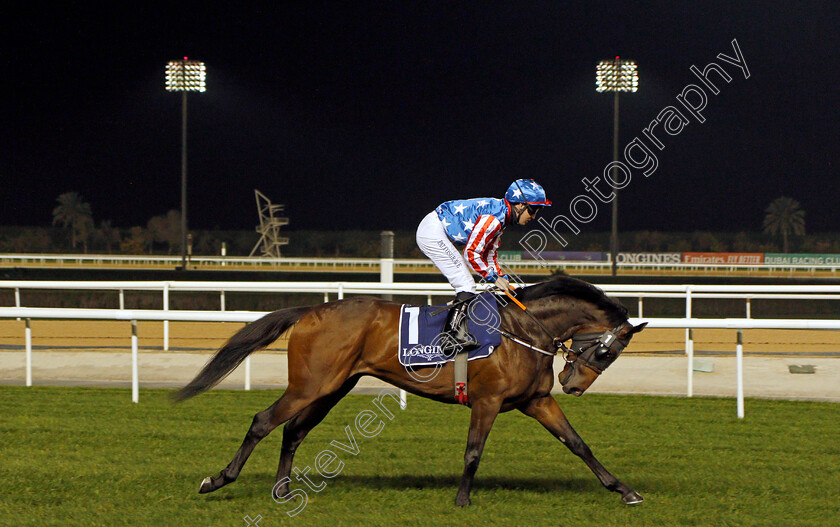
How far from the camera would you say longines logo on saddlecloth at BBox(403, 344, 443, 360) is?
3447 mm

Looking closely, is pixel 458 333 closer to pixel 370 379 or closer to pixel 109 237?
pixel 370 379

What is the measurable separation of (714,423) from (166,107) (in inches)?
1473

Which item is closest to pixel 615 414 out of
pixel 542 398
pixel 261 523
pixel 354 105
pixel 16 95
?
pixel 542 398

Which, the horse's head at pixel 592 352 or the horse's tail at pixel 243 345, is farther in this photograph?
the horse's tail at pixel 243 345

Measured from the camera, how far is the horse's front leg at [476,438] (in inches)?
129

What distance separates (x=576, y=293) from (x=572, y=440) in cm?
64

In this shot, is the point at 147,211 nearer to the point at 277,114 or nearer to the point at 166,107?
the point at 166,107

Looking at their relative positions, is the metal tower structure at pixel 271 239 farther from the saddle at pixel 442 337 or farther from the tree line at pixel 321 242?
the saddle at pixel 442 337

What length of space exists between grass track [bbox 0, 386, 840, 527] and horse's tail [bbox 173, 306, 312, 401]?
46 centimetres

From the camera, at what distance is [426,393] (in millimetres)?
3504

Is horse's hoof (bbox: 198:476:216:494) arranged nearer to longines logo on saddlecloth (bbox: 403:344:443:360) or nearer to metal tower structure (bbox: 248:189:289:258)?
longines logo on saddlecloth (bbox: 403:344:443:360)

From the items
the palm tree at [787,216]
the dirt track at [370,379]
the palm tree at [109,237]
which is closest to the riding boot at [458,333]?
the dirt track at [370,379]

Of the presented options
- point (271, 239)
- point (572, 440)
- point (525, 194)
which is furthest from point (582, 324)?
point (271, 239)

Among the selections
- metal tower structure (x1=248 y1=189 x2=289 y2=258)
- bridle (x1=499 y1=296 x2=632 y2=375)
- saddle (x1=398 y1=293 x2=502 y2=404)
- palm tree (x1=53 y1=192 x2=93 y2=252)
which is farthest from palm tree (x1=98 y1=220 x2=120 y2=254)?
bridle (x1=499 y1=296 x2=632 y2=375)
